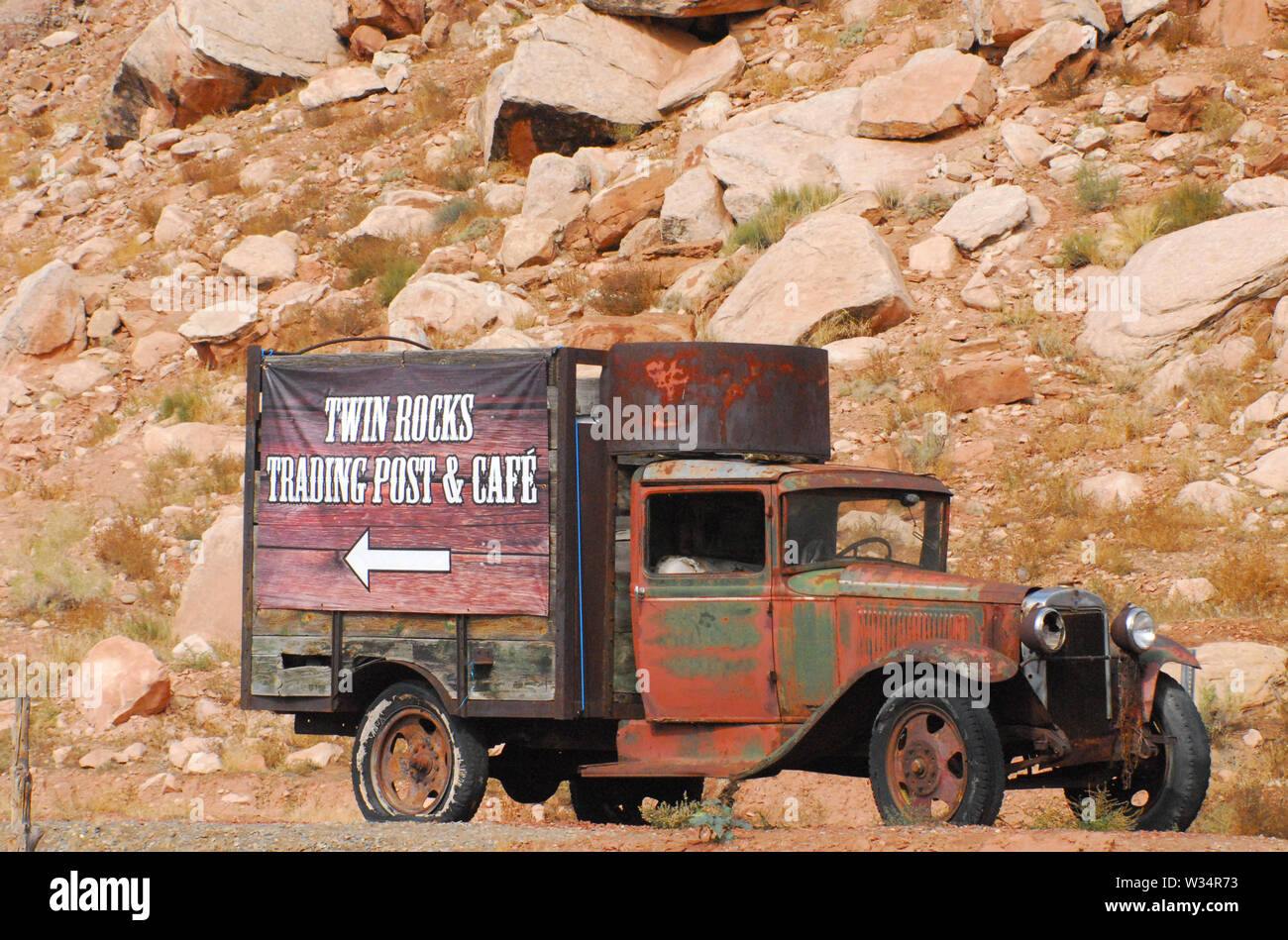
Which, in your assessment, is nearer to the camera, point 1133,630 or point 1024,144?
point 1133,630

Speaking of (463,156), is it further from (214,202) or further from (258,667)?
(258,667)

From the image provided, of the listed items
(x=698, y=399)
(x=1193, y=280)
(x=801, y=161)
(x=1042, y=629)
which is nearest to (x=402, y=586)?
(x=698, y=399)

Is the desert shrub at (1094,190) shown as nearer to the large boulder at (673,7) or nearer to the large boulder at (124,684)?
the large boulder at (673,7)

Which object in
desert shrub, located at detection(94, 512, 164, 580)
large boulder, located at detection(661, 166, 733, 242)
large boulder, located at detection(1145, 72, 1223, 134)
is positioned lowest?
desert shrub, located at detection(94, 512, 164, 580)

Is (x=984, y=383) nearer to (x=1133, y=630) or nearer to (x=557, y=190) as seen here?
(x=1133, y=630)

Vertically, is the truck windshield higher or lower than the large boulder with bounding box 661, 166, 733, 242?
lower

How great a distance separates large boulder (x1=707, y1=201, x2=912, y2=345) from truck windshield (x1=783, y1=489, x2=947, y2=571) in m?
8.42

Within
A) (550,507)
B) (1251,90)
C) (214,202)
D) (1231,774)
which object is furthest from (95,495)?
(1251,90)

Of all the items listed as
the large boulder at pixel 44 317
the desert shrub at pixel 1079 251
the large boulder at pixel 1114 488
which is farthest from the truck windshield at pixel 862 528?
the large boulder at pixel 44 317

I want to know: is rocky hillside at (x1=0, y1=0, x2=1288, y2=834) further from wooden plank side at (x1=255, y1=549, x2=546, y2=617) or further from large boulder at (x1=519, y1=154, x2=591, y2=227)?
wooden plank side at (x1=255, y1=549, x2=546, y2=617)

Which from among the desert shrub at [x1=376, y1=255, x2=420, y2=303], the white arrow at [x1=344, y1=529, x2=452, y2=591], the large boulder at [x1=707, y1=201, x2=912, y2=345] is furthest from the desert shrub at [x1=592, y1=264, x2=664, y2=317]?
the white arrow at [x1=344, y1=529, x2=452, y2=591]

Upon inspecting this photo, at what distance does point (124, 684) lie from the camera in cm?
1266

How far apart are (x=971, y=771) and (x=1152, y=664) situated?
153 cm

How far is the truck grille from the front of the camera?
23.2ft
